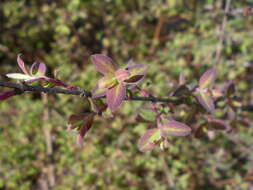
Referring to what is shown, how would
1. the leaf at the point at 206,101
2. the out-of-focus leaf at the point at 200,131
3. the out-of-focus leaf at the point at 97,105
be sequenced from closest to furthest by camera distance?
the out-of-focus leaf at the point at 97,105, the leaf at the point at 206,101, the out-of-focus leaf at the point at 200,131

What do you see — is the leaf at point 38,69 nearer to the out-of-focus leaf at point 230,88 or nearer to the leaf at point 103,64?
the leaf at point 103,64

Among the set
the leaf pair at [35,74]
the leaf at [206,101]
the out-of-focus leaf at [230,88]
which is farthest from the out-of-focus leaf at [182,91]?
the leaf pair at [35,74]

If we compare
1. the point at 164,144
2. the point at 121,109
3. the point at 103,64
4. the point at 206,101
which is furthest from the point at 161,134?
the point at 121,109

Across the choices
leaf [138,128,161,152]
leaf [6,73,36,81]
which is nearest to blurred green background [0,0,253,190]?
leaf [138,128,161,152]

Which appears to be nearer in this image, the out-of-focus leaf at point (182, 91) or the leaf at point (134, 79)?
the leaf at point (134, 79)

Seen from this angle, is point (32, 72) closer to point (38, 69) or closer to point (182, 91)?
point (38, 69)

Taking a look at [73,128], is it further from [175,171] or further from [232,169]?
[232,169]
